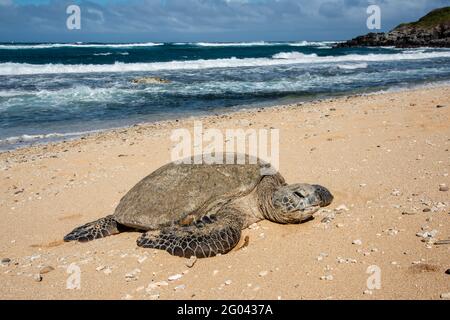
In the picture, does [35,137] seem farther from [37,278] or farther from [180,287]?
[180,287]

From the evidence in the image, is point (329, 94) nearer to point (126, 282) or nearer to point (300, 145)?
point (300, 145)

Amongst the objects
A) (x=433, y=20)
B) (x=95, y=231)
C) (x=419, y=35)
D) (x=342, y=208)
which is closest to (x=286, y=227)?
(x=342, y=208)

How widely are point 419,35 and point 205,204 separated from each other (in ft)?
231

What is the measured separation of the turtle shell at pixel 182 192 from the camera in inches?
185

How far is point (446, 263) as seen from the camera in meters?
3.16

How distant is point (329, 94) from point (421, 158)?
11.1 m

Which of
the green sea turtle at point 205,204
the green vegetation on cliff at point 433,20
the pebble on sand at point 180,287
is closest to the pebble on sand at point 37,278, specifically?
the green sea turtle at point 205,204

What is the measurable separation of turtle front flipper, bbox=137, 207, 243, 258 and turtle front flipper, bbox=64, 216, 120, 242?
739 millimetres

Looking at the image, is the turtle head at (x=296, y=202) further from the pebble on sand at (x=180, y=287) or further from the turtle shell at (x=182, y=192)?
the pebble on sand at (x=180, y=287)

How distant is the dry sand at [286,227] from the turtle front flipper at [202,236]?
11cm

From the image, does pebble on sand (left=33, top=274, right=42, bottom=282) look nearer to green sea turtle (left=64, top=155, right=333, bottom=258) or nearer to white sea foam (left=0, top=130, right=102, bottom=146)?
green sea turtle (left=64, top=155, right=333, bottom=258)

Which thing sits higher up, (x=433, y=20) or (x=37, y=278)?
(x=433, y=20)

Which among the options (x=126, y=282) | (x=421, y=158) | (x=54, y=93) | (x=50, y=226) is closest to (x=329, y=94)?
(x=421, y=158)

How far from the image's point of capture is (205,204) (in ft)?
15.5
